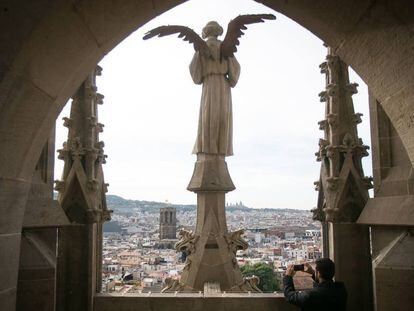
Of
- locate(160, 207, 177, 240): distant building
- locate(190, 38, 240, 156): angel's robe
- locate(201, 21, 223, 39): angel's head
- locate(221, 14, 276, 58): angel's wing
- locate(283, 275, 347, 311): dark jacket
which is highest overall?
locate(201, 21, 223, 39): angel's head

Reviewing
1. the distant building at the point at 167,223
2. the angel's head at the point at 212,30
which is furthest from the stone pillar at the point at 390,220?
the distant building at the point at 167,223

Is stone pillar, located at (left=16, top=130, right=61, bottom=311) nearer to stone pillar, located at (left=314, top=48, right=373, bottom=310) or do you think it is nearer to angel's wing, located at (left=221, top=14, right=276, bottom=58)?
stone pillar, located at (left=314, top=48, right=373, bottom=310)

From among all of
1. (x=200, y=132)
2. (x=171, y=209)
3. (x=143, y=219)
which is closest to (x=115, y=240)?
(x=171, y=209)

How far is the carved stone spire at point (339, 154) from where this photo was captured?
4.41 m

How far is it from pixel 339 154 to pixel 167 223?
7495cm

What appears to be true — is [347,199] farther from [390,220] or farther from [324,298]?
[324,298]

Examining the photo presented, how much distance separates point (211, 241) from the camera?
6.05m

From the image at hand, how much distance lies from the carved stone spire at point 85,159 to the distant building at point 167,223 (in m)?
71.5

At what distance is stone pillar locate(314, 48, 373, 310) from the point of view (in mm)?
4367

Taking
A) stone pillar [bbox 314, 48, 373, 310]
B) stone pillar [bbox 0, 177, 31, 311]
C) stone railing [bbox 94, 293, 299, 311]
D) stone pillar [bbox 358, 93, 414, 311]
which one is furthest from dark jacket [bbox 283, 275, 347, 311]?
stone pillar [bbox 0, 177, 31, 311]

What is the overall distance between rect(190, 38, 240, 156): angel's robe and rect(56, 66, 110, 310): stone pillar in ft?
6.09

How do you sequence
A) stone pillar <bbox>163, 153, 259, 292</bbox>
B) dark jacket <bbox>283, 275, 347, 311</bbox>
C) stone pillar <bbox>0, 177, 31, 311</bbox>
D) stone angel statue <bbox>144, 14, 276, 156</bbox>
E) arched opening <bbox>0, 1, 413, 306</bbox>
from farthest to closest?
Answer: 1. stone angel statue <bbox>144, 14, 276, 156</bbox>
2. stone pillar <bbox>163, 153, 259, 292</bbox>
3. dark jacket <bbox>283, 275, 347, 311</bbox>
4. stone pillar <bbox>0, 177, 31, 311</bbox>
5. arched opening <bbox>0, 1, 413, 306</bbox>

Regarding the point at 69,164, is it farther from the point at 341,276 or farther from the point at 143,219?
the point at 143,219

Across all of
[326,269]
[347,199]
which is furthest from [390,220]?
[326,269]
